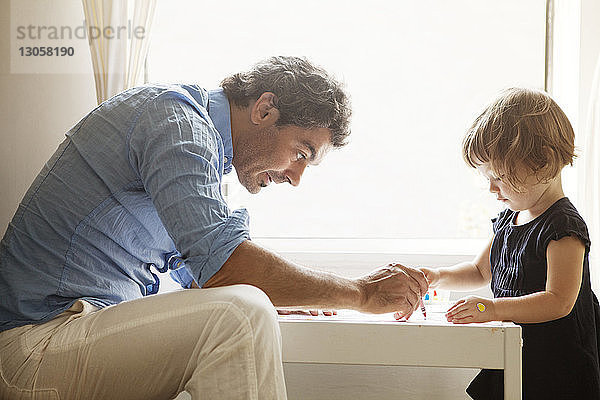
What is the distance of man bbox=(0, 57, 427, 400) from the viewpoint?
109 cm

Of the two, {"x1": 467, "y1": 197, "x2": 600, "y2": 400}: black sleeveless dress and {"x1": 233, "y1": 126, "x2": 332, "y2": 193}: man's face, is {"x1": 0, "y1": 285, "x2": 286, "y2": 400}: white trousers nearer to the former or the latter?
{"x1": 233, "y1": 126, "x2": 332, "y2": 193}: man's face

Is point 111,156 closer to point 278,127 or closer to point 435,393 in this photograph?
point 278,127

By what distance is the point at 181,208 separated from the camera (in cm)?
116

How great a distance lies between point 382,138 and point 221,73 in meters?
0.63

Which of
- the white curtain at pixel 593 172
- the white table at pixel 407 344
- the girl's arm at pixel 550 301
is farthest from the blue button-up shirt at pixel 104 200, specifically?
the white curtain at pixel 593 172

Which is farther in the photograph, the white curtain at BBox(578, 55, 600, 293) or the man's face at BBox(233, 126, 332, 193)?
the white curtain at BBox(578, 55, 600, 293)

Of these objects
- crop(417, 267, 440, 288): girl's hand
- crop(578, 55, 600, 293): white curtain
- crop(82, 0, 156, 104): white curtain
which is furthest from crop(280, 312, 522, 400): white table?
crop(82, 0, 156, 104): white curtain

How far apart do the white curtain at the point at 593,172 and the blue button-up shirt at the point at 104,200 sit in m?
1.20

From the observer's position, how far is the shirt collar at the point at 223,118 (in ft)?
4.85

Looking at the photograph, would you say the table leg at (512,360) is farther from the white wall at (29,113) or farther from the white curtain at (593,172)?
the white wall at (29,113)

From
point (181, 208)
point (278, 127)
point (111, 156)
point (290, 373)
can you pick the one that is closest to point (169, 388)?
point (181, 208)

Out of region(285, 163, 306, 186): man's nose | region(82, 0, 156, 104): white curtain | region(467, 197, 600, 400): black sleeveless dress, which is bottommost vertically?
region(467, 197, 600, 400): black sleeveless dress

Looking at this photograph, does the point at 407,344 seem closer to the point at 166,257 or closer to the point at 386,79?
the point at 166,257

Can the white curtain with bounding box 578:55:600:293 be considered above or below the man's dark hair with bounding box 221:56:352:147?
below
